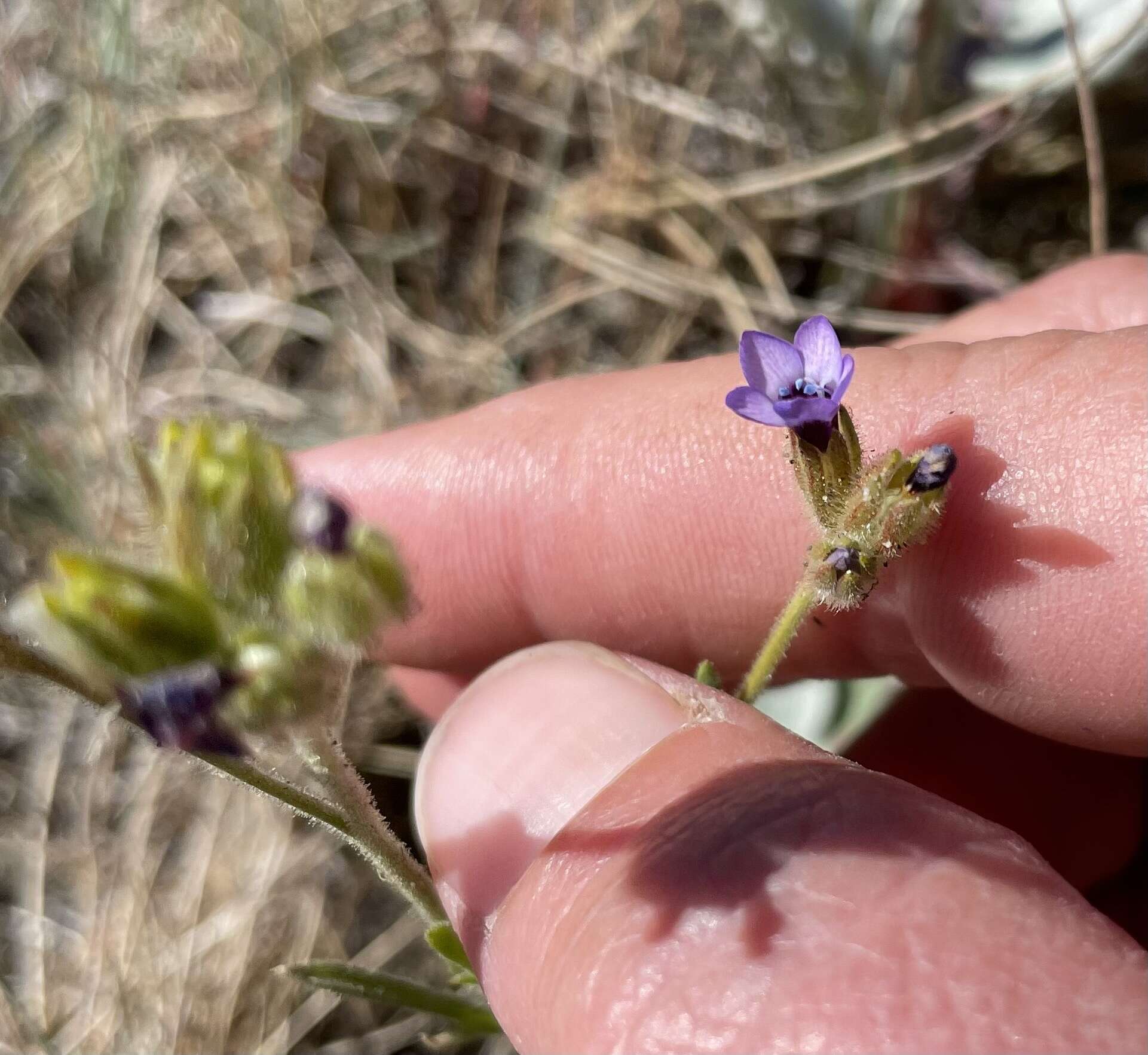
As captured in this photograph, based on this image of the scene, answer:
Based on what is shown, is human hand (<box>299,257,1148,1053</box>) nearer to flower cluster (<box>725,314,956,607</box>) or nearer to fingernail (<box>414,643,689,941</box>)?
fingernail (<box>414,643,689,941</box>)

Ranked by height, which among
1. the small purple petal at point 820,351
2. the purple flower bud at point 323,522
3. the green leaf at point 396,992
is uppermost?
the small purple petal at point 820,351

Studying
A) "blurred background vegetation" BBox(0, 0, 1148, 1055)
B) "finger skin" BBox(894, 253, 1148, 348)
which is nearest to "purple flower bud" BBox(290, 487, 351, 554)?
"finger skin" BBox(894, 253, 1148, 348)

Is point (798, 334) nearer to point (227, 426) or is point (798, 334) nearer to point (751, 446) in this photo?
point (751, 446)

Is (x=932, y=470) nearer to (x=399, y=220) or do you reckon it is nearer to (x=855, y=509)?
(x=855, y=509)

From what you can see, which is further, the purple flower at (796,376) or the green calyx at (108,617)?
the purple flower at (796,376)

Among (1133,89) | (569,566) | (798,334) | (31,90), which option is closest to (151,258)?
(31,90)

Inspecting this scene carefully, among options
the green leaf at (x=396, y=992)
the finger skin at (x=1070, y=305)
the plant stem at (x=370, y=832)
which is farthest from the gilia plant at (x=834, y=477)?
the green leaf at (x=396, y=992)

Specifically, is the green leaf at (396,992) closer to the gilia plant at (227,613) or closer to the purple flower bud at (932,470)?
the gilia plant at (227,613)

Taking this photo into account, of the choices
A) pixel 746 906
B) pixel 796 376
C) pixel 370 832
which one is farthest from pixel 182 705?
pixel 796 376
